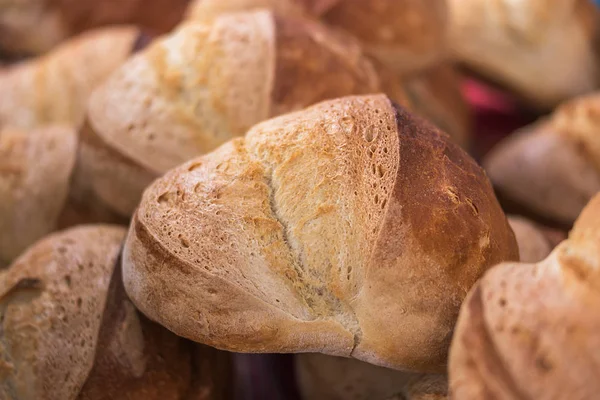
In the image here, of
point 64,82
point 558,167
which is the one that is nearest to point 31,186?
point 64,82

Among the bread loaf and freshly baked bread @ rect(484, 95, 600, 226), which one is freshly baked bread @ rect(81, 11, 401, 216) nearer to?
the bread loaf

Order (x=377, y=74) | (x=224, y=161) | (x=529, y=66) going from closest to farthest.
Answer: (x=224, y=161), (x=377, y=74), (x=529, y=66)

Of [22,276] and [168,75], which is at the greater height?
[168,75]

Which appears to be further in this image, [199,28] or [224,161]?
[199,28]

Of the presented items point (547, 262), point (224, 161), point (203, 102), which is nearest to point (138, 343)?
point (224, 161)

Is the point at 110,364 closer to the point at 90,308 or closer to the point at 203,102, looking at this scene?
the point at 90,308

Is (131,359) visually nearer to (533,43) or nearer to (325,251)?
(325,251)
